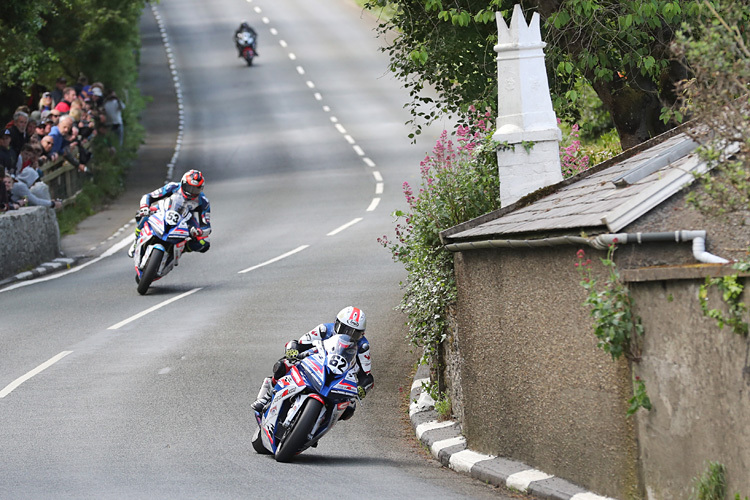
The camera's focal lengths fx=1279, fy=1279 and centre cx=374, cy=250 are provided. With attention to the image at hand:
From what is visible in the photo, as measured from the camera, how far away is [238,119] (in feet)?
145

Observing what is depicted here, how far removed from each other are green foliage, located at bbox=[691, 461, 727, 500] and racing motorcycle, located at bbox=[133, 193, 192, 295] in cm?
1216

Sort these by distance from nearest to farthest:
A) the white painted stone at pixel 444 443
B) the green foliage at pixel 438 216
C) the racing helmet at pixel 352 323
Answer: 1. the racing helmet at pixel 352 323
2. the white painted stone at pixel 444 443
3. the green foliage at pixel 438 216

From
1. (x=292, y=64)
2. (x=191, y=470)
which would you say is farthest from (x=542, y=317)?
(x=292, y=64)

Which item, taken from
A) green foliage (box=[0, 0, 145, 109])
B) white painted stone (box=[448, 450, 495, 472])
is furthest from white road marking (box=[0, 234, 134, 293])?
white painted stone (box=[448, 450, 495, 472])

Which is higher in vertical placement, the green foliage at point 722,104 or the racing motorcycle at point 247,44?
the racing motorcycle at point 247,44

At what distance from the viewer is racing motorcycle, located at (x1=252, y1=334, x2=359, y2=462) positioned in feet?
34.8

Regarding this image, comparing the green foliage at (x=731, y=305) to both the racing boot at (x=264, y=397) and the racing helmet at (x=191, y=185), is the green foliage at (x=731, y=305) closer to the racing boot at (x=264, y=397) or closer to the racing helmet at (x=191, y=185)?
the racing boot at (x=264, y=397)

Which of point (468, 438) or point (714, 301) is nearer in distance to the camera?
point (714, 301)

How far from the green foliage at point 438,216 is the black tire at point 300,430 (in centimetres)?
189

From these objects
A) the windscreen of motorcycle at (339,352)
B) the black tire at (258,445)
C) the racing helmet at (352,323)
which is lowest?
the black tire at (258,445)

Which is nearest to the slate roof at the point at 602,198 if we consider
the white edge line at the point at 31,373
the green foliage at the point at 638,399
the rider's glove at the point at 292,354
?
the green foliage at the point at 638,399

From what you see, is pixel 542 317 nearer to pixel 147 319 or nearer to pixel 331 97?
pixel 147 319

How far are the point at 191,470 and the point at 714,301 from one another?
15.2 feet

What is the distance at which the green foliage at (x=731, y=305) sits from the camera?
278 inches
